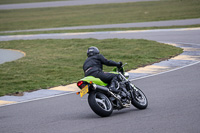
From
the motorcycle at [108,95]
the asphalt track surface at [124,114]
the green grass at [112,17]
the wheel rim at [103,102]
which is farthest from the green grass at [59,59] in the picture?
the green grass at [112,17]

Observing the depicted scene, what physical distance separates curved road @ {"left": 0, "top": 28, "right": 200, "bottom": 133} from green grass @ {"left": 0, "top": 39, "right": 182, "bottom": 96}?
2610 mm

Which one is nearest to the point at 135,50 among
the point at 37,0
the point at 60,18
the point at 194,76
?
the point at 194,76

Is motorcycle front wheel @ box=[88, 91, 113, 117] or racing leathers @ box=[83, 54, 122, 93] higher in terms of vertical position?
racing leathers @ box=[83, 54, 122, 93]

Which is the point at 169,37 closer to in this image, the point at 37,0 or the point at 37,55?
the point at 37,55

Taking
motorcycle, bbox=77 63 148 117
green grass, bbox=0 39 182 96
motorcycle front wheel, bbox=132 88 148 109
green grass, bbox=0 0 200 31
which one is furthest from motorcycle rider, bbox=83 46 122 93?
green grass, bbox=0 0 200 31

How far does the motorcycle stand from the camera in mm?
7879

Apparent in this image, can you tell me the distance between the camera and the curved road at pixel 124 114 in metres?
7.08

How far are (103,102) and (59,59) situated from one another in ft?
34.8

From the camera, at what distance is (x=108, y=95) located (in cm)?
838

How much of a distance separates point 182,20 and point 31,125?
92.9 feet

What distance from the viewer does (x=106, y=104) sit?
8.15 metres

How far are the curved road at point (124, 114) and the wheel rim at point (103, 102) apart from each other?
23 cm

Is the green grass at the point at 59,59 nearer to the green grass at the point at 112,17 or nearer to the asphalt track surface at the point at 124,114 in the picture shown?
the asphalt track surface at the point at 124,114

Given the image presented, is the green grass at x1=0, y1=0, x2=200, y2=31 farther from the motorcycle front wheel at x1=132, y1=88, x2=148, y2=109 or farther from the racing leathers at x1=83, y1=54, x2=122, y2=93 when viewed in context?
the racing leathers at x1=83, y1=54, x2=122, y2=93
